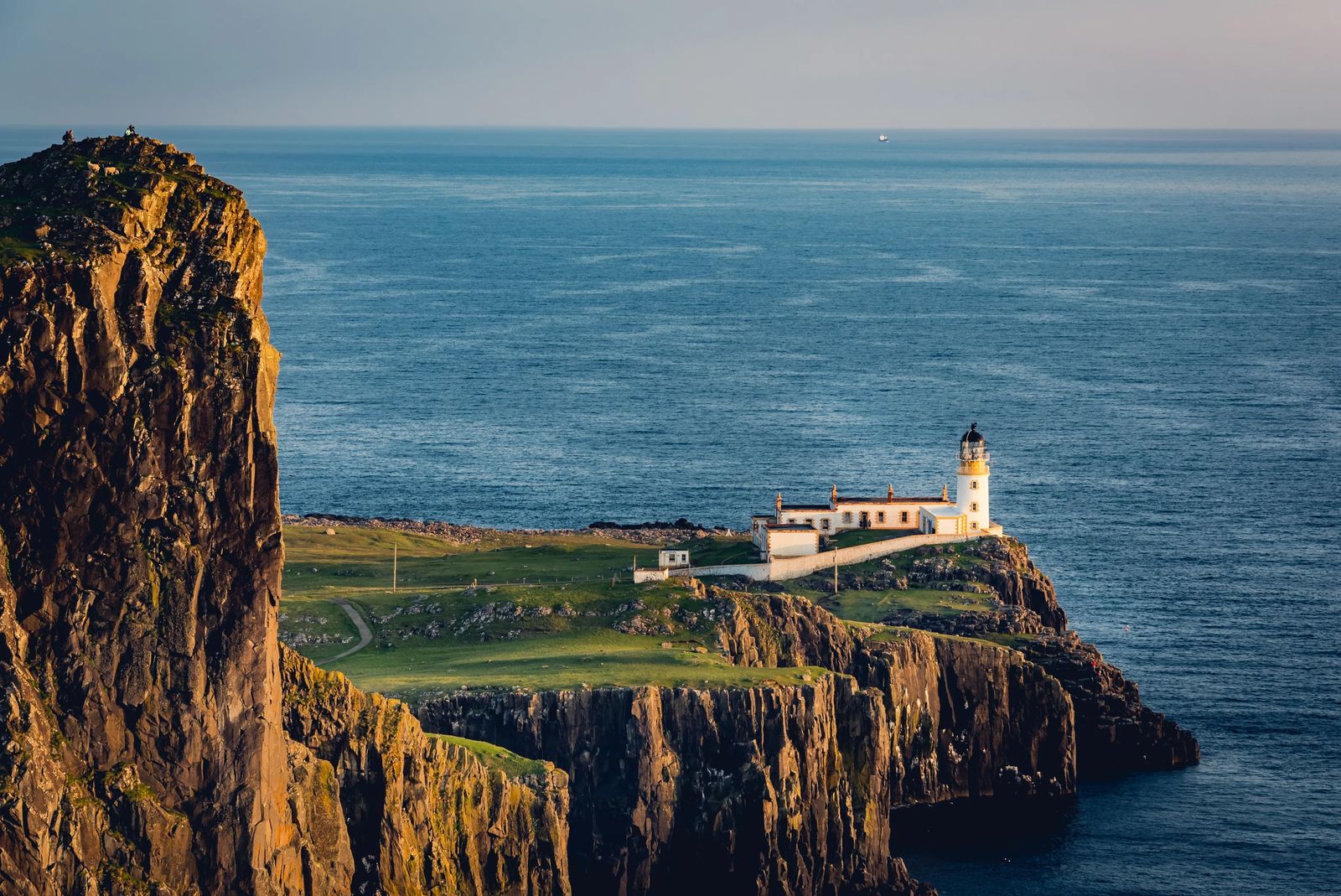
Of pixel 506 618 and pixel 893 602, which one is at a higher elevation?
pixel 506 618

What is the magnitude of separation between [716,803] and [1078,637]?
4930 cm

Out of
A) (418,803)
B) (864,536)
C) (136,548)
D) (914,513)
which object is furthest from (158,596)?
(914,513)

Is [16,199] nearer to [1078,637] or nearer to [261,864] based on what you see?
[261,864]

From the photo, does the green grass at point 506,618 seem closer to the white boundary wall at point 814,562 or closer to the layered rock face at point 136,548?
the white boundary wall at point 814,562

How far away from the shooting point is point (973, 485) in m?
169

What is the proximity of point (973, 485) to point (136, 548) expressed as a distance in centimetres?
9756

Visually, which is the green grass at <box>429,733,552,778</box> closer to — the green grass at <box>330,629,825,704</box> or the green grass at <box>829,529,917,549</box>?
the green grass at <box>330,629,825,704</box>

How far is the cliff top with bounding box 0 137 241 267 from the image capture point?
8012 centimetres

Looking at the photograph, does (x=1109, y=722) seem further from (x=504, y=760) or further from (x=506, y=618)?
(x=504, y=760)

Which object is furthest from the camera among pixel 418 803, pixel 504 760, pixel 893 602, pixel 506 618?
pixel 893 602

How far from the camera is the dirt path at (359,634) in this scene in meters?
139

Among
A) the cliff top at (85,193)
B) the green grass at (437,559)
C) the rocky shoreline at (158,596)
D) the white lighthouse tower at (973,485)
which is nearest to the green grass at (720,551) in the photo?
the green grass at (437,559)

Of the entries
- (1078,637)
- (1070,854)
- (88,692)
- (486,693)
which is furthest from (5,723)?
(1078,637)

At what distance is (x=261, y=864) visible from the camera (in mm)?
82062
